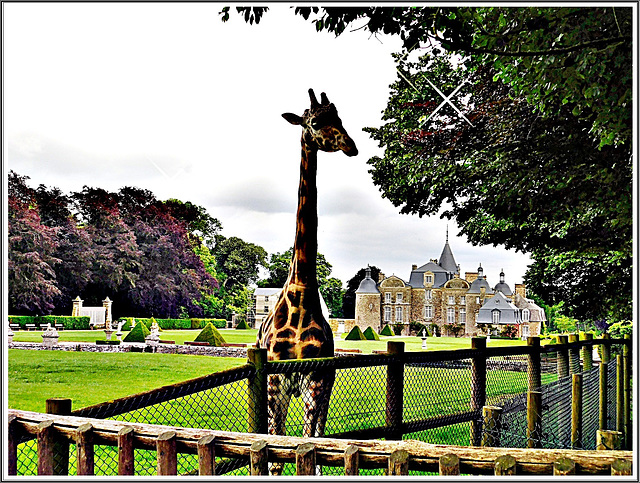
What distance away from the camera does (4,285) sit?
3.60 m

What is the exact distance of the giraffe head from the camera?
4.58 meters

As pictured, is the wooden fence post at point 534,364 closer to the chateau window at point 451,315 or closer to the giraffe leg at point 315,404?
the giraffe leg at point 315,404

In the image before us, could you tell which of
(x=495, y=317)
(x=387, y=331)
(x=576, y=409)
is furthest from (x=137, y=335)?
(x=495, y=317)

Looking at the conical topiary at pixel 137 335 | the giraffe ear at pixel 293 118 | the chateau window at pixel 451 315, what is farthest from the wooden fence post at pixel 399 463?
the chateau window at pixel 451 315

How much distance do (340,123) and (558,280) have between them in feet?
29.7

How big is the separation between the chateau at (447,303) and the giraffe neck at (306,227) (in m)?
26.3

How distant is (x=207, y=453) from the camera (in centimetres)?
204

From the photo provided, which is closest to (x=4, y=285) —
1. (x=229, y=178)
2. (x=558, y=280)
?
(x=558, y=280)

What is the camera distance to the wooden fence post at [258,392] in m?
3.28

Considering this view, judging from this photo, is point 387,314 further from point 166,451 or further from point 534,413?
point 166,451

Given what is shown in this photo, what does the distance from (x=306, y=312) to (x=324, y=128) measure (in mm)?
1359

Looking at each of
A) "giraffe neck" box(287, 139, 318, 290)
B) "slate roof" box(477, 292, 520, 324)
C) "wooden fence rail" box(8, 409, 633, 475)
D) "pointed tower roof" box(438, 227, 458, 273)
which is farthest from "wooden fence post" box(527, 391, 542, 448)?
"pointed tower roof" box(438, 227, 458, 273)

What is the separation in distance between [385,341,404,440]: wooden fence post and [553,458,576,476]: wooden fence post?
2285 mm

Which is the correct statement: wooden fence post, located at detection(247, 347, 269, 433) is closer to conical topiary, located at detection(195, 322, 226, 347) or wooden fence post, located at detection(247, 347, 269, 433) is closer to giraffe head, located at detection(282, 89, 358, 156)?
giraffe head, located at detection(282, 89, 358, 156)
